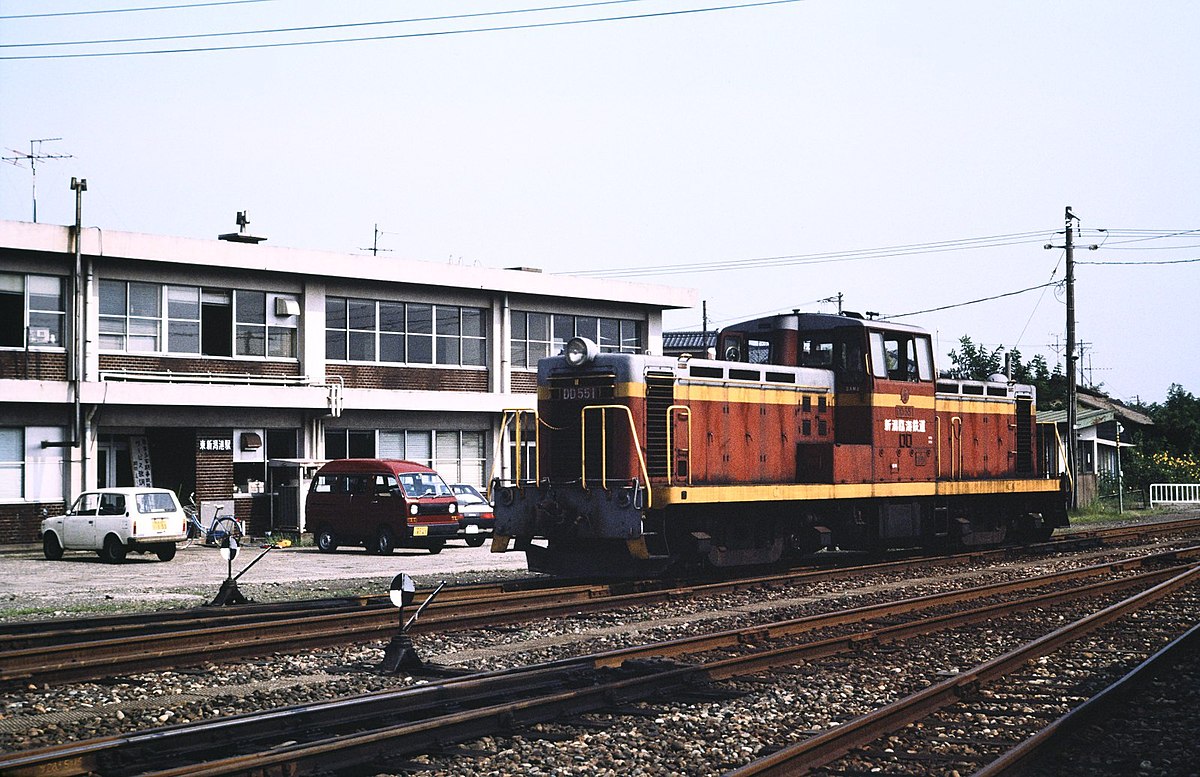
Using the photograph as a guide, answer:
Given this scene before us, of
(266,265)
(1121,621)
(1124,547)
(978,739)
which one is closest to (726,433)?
(1121,621)

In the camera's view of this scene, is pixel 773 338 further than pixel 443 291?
No

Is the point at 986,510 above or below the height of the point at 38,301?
below

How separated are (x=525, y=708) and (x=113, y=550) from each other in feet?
59.8

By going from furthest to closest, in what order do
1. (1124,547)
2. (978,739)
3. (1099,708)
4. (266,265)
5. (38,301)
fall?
1. (266,265)
2. (38,301)
3. (1124,547)
4. (1099,708)
5. (978,739)

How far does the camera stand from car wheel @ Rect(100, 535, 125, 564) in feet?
78.4

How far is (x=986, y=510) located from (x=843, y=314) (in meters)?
5.71

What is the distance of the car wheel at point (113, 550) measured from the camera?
23.9 meters

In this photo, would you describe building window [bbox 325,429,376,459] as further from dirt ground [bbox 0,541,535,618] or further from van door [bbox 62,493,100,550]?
van door [bbox 62,493,100,550]

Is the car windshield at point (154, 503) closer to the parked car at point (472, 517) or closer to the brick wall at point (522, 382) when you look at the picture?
the parked car at point (472, 517)

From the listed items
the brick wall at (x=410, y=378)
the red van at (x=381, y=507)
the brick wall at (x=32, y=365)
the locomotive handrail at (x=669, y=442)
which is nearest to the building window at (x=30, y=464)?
the brick wall at (x=32, y=365)

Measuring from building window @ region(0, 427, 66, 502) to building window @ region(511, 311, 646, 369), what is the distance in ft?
41.6

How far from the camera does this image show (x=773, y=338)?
18875 mm

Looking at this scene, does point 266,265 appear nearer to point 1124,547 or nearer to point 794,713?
point 1124,547

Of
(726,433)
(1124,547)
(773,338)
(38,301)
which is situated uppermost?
(38,301)
